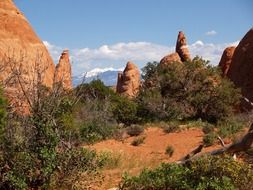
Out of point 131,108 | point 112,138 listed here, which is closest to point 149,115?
point 131,108

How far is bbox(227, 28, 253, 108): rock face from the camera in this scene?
35.9m

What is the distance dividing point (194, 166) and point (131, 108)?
20207mm

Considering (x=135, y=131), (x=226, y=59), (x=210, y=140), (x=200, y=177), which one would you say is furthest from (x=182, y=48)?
(x=200, y=177)

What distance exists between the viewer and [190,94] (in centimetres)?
2964

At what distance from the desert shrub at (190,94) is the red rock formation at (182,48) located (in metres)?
12.2

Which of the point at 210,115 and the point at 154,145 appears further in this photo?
the point at 210,115

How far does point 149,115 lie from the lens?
27750mm

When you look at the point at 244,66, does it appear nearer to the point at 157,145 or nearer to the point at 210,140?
the point at 157,145

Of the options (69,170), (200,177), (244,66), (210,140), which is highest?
(244,66)

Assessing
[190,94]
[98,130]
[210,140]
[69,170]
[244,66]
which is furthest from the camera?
[244,66]

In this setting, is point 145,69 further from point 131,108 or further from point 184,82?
point 131,108

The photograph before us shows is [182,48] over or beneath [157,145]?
over

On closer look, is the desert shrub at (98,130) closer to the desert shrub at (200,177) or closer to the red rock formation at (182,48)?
the desert shrub at (200,177)

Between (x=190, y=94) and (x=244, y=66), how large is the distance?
9526 millimetres
